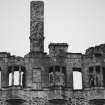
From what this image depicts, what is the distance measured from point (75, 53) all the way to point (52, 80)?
4085 mm

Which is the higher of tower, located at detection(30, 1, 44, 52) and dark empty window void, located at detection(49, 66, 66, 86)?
tower, located at detection(30, 1, 44, 52)

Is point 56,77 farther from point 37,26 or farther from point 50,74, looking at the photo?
point 37,26

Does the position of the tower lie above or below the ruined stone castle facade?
above

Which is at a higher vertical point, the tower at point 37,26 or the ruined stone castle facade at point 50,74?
the tower at point 37,26

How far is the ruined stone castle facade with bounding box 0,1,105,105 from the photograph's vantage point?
62.2m

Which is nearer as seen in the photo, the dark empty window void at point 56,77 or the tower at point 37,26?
the dark empty window void at point 56,77

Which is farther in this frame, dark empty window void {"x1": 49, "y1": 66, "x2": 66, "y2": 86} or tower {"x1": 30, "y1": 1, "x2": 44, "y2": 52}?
tower {"x1": 30, "y1": 1, "x2": 44, "y2": 52}

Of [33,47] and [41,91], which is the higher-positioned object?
[33,47]

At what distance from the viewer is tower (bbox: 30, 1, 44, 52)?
65188 mm

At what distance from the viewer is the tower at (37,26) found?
6519 cm

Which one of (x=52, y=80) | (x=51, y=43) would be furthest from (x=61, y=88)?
(x=51, y=43)

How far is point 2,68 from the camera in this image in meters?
63.7

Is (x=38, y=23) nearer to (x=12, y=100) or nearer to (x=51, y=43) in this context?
(x=51, y=43)

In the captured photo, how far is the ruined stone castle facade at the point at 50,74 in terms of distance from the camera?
62.2m
